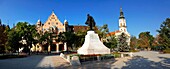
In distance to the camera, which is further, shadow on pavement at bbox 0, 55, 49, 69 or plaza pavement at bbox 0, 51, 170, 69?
shadow on pavement at bbox 0, 55, 49, 69

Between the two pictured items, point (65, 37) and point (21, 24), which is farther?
point (65, 37)

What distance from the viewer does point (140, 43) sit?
90.0m

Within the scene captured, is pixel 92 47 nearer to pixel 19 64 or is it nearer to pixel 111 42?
pixel 19 64

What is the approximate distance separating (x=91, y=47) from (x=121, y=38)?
1447 inches

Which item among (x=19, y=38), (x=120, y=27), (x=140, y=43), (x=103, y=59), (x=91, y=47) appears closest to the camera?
(x=103, y=59)

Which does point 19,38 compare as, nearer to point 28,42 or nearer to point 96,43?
point 28,42

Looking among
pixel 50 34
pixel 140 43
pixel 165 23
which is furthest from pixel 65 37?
→ pixel 140 43

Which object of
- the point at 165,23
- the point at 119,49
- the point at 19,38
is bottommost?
the point at 119,49

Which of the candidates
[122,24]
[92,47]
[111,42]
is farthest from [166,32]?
[122,24]

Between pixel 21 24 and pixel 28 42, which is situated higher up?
pixel 21 24

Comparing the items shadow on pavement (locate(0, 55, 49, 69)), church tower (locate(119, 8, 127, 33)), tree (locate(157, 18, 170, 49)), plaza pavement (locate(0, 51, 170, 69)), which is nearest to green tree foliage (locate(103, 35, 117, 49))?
tree (locate(157, 18, 170, 49))

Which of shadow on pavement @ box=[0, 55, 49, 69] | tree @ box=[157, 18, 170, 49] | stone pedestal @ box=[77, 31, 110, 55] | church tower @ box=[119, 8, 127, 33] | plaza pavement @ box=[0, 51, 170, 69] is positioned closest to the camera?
plaza pavement @ box=[0, 51, 170, 69]

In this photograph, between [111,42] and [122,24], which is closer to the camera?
[111,42]

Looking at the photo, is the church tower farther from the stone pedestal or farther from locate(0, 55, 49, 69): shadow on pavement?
locate(0, 55, 49, 69): shadow on pavement
